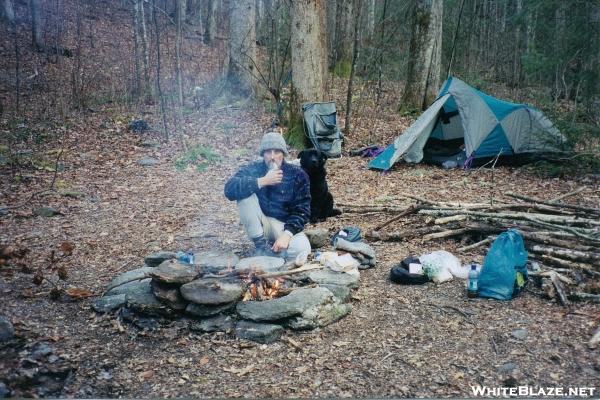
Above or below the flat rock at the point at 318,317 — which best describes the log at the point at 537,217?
above

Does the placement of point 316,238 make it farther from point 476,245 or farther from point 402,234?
point 476,245

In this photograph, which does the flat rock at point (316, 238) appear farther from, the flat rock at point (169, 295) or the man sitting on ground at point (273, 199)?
the flat rock at point (169, 295)

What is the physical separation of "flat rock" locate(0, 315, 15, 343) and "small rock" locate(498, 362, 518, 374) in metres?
3.04

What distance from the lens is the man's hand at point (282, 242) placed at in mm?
4200

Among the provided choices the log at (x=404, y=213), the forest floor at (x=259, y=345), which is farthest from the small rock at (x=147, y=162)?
the log at (x=404, y=213)

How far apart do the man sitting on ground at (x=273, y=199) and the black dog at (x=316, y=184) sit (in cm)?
131

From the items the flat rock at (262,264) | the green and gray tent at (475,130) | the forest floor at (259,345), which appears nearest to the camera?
the forest floor at (259,345)

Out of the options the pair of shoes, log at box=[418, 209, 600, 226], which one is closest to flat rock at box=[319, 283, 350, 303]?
A: the pair of shoes

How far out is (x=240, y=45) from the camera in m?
13.0

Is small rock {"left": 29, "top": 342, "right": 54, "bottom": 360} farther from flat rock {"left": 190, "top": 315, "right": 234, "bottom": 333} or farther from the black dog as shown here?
the black dog

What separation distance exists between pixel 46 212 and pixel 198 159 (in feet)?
10.1

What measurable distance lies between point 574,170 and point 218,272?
6.39 metres

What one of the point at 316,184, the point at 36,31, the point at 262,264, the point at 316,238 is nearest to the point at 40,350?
the point at 262,264

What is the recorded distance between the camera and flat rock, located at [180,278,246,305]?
3.46 metres
